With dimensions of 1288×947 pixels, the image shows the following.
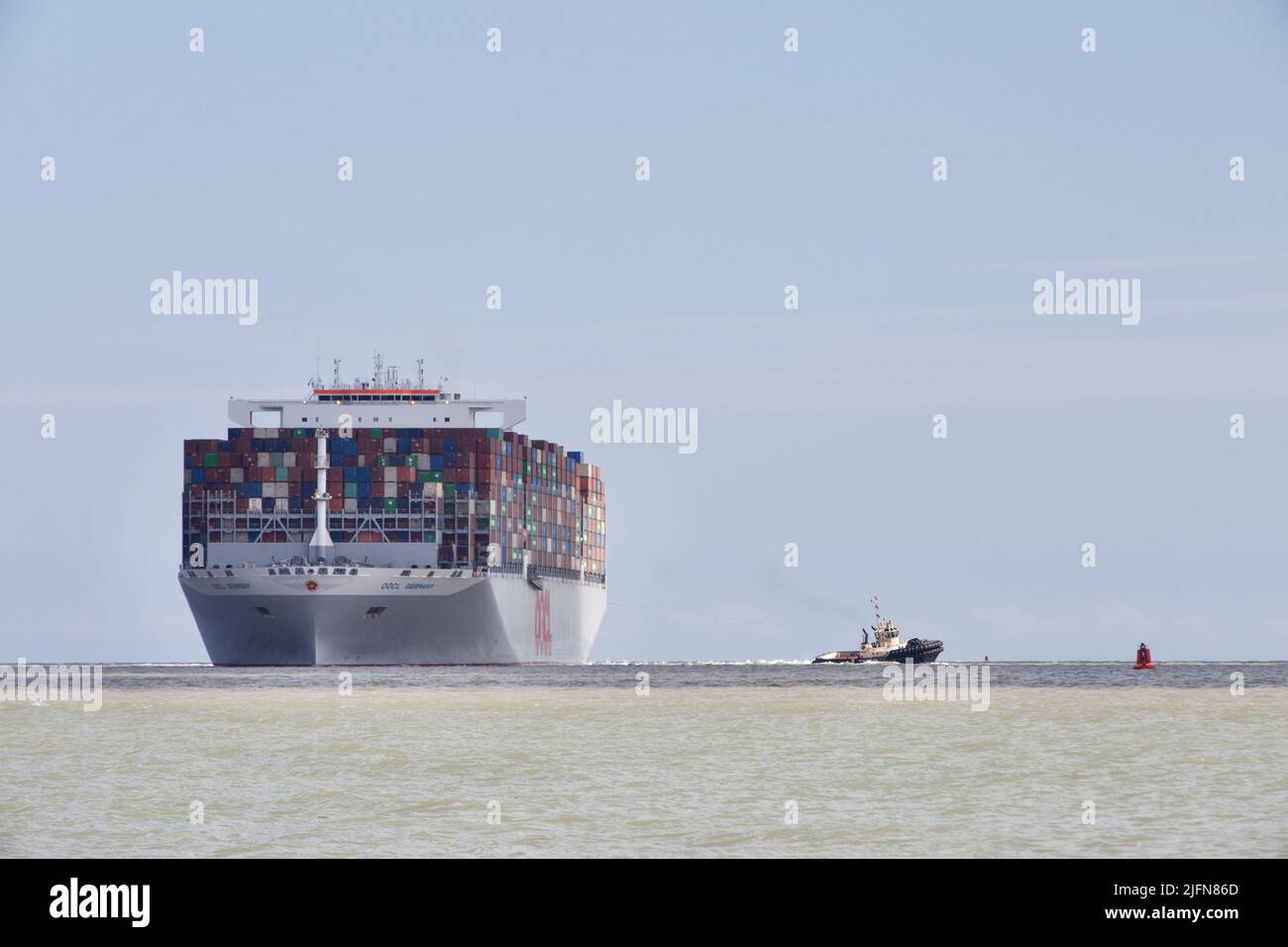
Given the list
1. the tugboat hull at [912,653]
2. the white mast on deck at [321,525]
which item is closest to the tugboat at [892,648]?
the tugboat hull at [912,653]

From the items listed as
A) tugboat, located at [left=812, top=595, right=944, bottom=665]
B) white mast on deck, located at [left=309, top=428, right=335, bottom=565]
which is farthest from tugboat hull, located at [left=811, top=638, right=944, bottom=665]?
white mast on deck, located at [left=309, top=428, right=335, bottom=565]

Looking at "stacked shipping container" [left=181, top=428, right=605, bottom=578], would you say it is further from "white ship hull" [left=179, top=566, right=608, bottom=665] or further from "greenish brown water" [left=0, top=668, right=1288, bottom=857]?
"greenish brown water" [left=0, top=668, right=1288, bottom=857]

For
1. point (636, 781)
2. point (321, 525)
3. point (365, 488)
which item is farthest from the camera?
point (365, 488)

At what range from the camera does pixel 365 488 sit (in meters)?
139

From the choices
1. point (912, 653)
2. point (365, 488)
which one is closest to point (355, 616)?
point (365, 488)

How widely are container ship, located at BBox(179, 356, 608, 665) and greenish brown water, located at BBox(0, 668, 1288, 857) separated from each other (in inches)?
1833

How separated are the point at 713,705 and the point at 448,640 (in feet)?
165

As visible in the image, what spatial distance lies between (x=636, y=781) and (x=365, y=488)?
97080 millimetres

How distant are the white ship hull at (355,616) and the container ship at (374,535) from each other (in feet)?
0.32

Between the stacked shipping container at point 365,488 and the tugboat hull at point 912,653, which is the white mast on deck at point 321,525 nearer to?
the stacked shipping container at point 365,488

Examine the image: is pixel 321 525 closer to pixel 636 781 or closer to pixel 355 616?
pixel 355 616

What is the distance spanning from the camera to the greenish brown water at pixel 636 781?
33.4 metres

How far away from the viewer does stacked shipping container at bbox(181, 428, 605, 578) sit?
452ft
